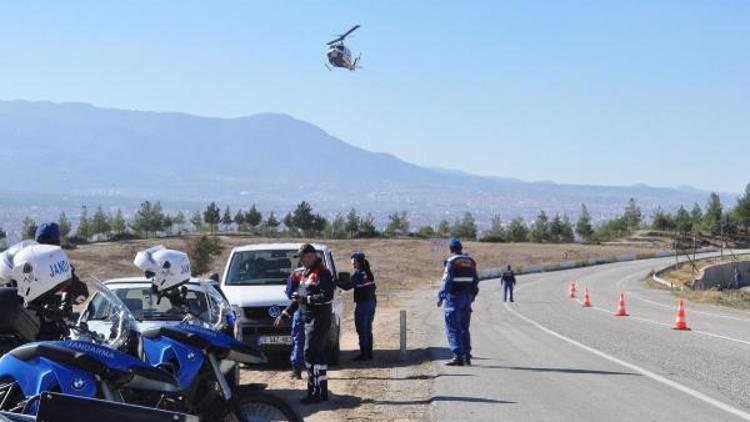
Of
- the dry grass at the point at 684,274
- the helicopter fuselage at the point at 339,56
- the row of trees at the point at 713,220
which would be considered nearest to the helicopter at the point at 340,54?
the helicopter fuselage at the point at 339,56

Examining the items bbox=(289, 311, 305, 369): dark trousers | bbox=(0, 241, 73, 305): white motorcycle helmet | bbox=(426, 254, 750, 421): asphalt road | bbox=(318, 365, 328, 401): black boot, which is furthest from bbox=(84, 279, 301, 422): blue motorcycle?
bbox=(289, 311, 305, 369): dark trousers

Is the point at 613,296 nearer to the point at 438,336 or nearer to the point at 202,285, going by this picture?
the point at 438,336

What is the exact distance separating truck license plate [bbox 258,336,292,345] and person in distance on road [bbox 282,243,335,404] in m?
3.73

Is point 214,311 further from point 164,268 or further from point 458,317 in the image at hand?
point 458,317

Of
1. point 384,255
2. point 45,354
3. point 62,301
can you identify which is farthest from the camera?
point 384,255

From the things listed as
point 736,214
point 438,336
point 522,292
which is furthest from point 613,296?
point 736,214

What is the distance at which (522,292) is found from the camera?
4866 centimetres

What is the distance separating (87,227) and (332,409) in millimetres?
99997

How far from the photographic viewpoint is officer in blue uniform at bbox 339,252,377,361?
15398 mm

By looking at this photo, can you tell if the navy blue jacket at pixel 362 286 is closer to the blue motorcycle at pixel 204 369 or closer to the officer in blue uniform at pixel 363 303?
the officer in blue uniform at pixel 363 303

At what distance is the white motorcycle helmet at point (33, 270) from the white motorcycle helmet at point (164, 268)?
151 cm

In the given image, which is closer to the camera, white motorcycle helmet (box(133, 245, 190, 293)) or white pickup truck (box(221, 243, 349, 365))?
white motorcycle helmet (box(133, 245, 190, 293))

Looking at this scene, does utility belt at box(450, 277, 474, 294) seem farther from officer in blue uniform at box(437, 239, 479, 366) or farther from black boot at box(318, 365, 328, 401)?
black boot at box(318, 365, 328, 401)

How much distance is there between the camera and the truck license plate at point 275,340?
47.1 feet
